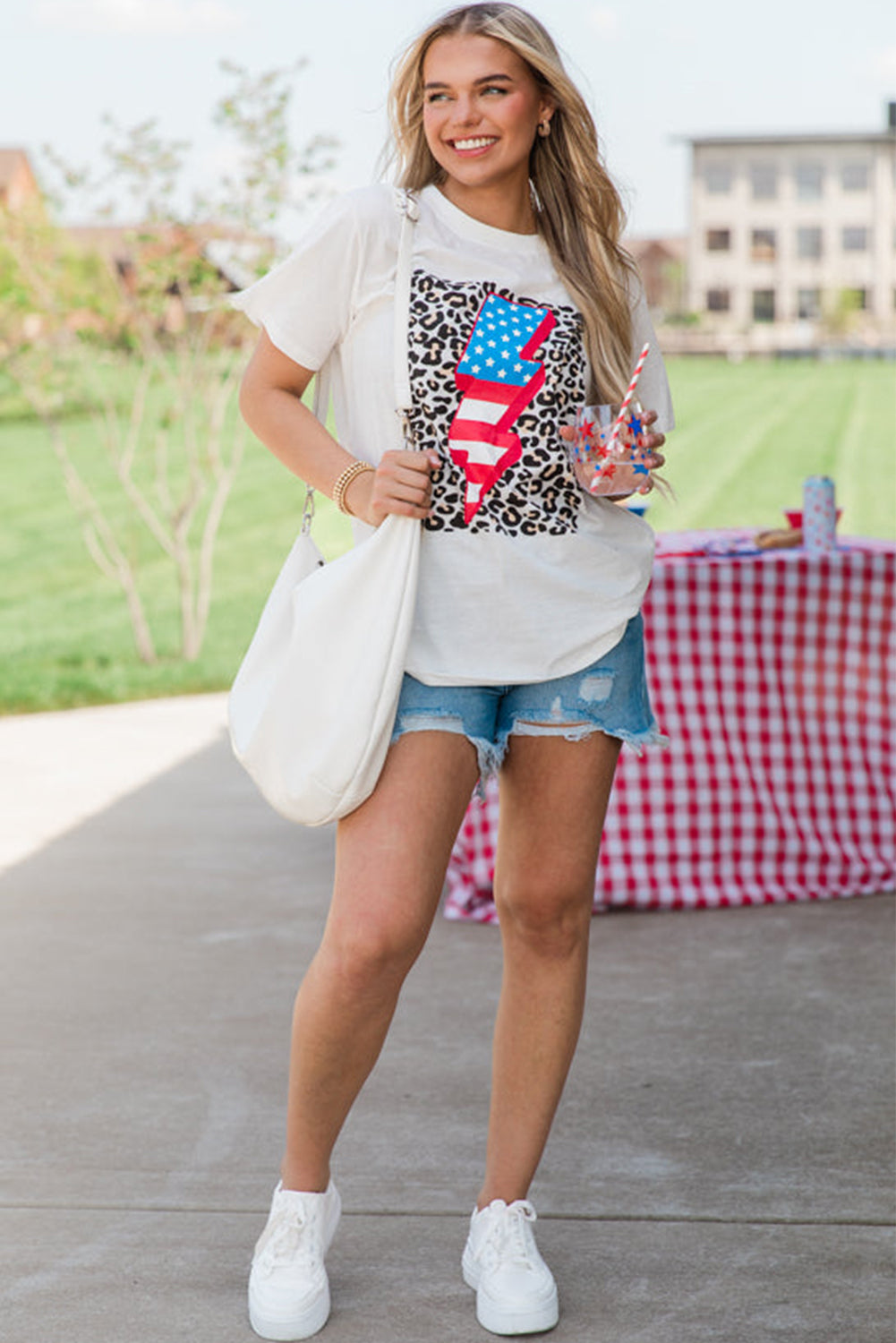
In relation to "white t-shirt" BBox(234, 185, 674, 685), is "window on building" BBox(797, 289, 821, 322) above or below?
below

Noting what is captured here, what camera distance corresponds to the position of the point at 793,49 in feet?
168

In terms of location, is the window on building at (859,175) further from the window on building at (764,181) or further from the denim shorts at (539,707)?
the denim shorts at (539,707)

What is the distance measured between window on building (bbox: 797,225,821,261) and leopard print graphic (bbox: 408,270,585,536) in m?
99.6

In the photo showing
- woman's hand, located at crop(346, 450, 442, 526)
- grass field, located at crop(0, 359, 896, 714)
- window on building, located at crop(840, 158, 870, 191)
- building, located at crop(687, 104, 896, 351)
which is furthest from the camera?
window on building, located at crop(840, 158, 870, 191)

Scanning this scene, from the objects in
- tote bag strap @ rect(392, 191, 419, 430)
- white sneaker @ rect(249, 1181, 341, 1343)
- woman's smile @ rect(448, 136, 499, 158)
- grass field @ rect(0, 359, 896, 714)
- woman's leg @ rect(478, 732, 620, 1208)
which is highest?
woman's smile @ rect(448, 136, 499, 158)

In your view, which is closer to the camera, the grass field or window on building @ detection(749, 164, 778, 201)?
the grass field

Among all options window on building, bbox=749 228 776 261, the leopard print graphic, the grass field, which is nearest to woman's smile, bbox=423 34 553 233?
the leopard print graphic

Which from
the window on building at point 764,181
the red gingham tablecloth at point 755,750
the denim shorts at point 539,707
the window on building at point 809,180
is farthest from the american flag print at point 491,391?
the window on building at point 809,180

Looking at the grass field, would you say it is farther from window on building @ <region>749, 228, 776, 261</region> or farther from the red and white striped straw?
window on building @ <region>749, 228, 776, 261</region>

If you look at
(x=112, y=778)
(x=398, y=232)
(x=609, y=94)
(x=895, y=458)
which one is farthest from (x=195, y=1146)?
(x=895, y=458)

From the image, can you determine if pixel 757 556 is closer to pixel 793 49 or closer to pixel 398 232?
pixel 398 232

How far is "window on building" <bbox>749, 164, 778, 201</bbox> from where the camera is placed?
97.9 metres

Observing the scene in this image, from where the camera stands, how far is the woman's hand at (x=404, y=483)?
2.14 m

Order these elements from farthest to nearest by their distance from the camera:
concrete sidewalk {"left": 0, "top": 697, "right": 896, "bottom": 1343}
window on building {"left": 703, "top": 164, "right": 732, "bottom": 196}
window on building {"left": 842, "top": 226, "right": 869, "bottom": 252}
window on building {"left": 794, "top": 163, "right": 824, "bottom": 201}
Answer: window on building {"left": 703, "top": 164, "right": 732, "bottom": 196} → window on building {"left": 794, "top": 163, "right": 824, "bottom": 201} → window on building {"left": 842, "top": 226, "right": 869, "bottom": 252} → concrete sidewalk {"left": 0, "top": 697, "right": 896, "bottom": 1343}
